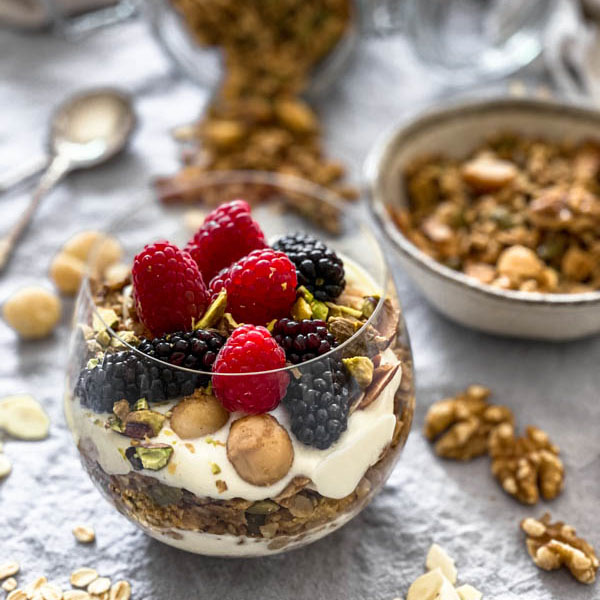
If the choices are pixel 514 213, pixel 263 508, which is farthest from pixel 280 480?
pixel 514 213

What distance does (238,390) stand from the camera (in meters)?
0.63

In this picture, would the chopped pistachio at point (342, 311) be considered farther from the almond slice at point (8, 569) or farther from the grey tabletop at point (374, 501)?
the almond slice at point (8, 569)

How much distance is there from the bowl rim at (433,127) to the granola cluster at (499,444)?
12 cm

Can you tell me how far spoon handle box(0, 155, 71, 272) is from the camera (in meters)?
1.14

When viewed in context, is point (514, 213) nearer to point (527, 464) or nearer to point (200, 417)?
point (527, 464)

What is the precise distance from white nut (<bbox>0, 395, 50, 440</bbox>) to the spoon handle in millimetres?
247

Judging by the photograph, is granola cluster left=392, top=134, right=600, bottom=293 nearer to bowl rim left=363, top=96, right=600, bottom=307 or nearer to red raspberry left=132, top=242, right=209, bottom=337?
bowl rim left=363, top=96, right=600, bottom=307

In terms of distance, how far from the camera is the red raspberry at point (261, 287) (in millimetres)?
693

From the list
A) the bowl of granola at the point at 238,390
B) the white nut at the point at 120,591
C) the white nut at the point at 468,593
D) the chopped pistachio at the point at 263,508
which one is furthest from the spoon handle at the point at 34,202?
the white nut at the point at 468,593

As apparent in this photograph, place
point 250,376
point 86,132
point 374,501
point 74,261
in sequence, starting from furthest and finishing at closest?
point 86,132 → point 74,261 → point 374,501 → point 250,376

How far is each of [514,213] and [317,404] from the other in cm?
55

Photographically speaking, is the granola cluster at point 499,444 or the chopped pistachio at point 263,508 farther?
the granola cluster at point 499,444

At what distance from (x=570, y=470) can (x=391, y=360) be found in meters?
0.31

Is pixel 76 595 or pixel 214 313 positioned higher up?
pixel 214 313
